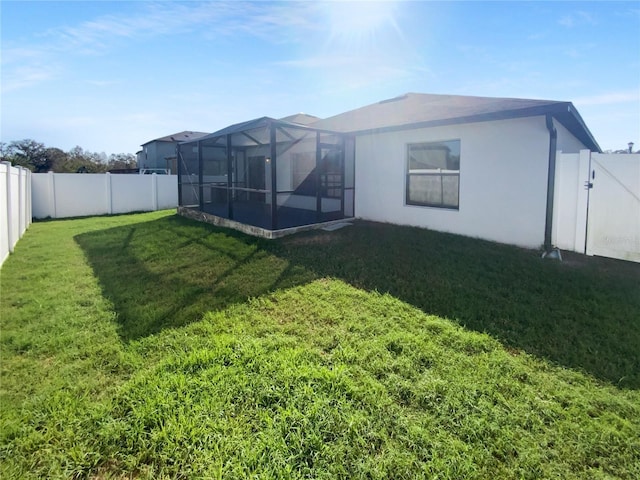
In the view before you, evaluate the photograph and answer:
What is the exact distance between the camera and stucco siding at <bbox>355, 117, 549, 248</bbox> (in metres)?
6.26

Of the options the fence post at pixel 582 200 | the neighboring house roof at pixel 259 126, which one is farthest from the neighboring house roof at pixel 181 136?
the fence post at pixel 582 200

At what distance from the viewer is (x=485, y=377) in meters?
2.79

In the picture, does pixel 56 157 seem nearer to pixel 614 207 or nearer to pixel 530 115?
pixel 530 115

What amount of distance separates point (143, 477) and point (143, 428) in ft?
1.31

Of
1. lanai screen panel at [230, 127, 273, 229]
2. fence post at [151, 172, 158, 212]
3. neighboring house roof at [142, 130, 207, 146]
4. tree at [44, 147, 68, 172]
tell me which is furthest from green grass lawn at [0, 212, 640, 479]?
tree at [44, 147, 68, 172]

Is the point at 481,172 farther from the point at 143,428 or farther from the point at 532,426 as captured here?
the point at 143,428

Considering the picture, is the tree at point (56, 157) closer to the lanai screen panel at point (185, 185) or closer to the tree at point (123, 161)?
the tree at point (123, 161)

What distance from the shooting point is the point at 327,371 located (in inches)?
111

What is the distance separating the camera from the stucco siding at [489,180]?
6.26 m

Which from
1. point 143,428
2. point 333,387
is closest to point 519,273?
point 333,387

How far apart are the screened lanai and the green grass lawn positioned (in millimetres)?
3809

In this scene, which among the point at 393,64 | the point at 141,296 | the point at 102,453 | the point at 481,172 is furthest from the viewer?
the point at 393,64

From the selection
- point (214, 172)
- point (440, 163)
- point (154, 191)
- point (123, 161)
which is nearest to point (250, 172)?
point (214, 172)

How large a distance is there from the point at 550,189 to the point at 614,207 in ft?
3.09
